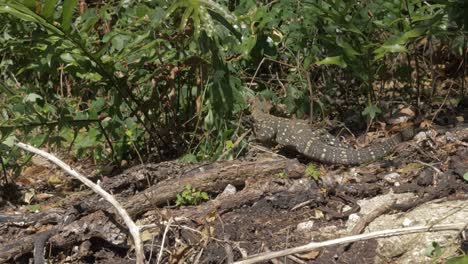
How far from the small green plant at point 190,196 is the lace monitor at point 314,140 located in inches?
42.4

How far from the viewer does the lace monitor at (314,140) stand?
19.1ft

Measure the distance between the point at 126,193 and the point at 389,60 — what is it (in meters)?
2.74

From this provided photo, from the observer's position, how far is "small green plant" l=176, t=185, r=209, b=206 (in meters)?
5.36

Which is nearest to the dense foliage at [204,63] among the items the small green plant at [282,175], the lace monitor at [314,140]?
the lace monitor at [314,140]

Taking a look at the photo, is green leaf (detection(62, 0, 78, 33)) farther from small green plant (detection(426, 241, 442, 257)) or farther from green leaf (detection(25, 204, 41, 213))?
small green plant (detection(426, 241, 442, 257))

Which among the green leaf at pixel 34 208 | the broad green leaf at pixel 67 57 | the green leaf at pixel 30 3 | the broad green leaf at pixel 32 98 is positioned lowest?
the green leaf at pixel 34 208

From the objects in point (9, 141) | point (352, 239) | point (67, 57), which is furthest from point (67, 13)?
point (352, 239)

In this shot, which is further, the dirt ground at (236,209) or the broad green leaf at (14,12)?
the broad green leaf at (14,12)

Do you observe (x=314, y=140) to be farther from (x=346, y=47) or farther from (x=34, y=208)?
(x=34, y=208)

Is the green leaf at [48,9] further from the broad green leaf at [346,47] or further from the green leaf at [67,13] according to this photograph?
the broad green leaf at [346,47]

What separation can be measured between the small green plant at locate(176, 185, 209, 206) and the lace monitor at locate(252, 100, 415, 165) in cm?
108

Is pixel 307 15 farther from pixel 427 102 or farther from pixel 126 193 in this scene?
pixel 126 193

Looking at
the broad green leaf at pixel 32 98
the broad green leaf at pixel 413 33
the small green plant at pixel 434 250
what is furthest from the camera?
the broad green leaf at pixel 32 98

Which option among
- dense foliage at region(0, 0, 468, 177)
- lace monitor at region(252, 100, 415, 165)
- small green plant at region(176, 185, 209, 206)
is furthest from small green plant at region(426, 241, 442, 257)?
dense foliage at region(0, 0, 468, 177)
